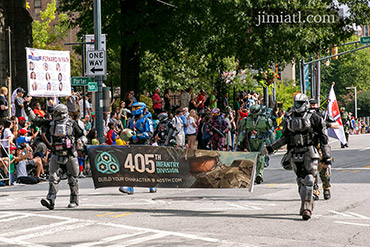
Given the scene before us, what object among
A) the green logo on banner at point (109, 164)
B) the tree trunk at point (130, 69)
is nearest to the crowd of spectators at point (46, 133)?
the green logo on banner at point (109, 164)

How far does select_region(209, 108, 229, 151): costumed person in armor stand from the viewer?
2414 centimetres

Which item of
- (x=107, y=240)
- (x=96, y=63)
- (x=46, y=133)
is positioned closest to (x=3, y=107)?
(x=46, y=133)

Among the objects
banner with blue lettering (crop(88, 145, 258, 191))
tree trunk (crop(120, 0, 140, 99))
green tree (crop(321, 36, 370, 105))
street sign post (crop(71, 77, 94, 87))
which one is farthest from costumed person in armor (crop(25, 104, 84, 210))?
green tree (crop(321, 36, 370, 105))

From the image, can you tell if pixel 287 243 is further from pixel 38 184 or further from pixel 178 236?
pixel 38 184

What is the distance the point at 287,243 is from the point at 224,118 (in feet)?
50.9

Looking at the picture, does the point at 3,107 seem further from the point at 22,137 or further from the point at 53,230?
the point at 53,230

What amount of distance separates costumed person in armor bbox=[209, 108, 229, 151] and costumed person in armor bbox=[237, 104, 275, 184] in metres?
7.94

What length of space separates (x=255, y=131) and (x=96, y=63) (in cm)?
538

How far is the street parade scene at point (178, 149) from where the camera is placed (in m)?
10.2

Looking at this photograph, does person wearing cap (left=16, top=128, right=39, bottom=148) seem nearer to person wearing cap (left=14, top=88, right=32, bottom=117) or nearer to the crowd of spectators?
the crowd of spectators

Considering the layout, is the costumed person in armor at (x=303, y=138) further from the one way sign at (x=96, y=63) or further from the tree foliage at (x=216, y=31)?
the tree foliage at (x=216, y=31)

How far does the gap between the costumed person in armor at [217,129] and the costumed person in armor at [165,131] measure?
203cm

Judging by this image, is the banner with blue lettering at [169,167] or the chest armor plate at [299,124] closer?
the chest armor plate at [299,124]

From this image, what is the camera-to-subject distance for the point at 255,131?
16.0 metres
